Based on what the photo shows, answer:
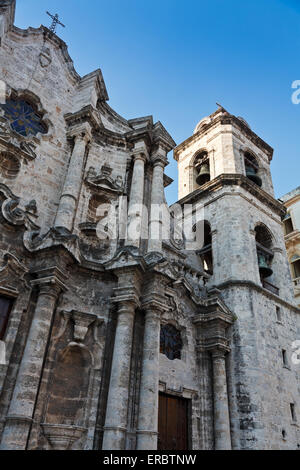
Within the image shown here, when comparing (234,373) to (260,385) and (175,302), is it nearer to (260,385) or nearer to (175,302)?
(260,385)

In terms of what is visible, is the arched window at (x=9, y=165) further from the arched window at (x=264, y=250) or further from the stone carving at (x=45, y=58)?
the arched window at (x=264, y=250)

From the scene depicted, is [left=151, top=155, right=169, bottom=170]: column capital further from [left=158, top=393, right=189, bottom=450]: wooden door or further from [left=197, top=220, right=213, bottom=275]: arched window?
[left=158, top=393, right=189, bottom=450]: wooden door

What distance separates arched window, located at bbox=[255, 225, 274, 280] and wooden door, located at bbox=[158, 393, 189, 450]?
21.1 feet

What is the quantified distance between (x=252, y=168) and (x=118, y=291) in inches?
477

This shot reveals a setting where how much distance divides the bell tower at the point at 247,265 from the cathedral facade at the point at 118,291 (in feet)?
0.20

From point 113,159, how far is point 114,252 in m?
3.97

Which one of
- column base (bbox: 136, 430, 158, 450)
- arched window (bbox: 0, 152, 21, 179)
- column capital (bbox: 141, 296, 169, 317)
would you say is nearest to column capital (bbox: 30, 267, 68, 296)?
column capital (bbox: 141, 296, 169, 317)

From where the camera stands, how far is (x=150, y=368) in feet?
28.8

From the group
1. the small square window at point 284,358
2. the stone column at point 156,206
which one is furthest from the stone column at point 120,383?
the small square window at point 284,358

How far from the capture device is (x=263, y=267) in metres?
14.5

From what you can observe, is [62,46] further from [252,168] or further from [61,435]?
[61,435]

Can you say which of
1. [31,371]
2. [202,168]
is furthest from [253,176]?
[31,371]

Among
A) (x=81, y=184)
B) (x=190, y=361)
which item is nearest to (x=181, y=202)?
(x=81, y=184)

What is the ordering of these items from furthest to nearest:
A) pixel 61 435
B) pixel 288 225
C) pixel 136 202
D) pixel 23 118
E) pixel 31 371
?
pixel 288 225
pixel 23 118
pixel 136 202
pixel 61 435
pixel 31 371
